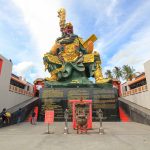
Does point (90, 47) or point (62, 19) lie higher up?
point (62, 19)

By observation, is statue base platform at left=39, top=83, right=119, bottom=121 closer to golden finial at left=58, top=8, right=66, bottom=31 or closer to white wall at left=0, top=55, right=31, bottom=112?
white wall at left=0, top=55, right=31, bottom=112

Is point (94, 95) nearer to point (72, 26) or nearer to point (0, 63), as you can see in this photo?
point (0, 63)

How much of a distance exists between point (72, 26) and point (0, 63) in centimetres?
1340

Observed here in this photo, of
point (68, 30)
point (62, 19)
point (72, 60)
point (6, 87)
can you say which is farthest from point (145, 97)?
point (62, 19)

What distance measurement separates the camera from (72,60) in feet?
70.0

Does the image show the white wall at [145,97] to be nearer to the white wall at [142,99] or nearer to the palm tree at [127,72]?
the white wall at [142,99]

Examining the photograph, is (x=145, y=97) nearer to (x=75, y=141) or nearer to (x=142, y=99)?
(x=142, y=99)

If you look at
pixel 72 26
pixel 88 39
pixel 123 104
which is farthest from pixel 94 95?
pixel 72 26

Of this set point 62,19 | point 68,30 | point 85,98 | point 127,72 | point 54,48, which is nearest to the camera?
point 85,98

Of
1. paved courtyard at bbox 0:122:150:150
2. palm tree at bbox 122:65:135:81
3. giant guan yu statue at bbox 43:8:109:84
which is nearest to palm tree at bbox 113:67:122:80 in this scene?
palm tree at bbox 122:65:135:81

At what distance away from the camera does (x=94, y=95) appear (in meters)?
17.0

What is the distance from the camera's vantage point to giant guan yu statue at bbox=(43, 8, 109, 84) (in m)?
20.9

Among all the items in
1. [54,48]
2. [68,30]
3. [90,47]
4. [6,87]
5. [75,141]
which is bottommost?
[75,141]

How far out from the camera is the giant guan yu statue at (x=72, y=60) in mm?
20922
